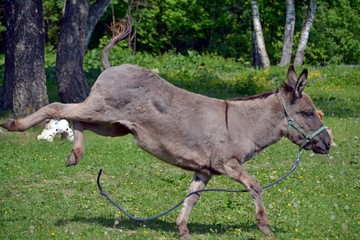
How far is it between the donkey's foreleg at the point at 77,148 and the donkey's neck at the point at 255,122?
5.71 ft

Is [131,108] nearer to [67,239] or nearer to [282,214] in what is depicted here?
[67,239]

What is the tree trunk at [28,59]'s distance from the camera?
1717 cm

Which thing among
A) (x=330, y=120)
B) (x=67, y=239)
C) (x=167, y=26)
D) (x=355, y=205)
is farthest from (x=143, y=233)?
(x=167, y=26)

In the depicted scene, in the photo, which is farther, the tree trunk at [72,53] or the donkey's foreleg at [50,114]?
the tree trunk at [72,53]

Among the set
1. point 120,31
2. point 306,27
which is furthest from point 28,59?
point 306,27

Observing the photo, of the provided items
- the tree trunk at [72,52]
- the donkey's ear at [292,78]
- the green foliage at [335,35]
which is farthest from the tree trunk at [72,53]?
the green foliage at [335,35]

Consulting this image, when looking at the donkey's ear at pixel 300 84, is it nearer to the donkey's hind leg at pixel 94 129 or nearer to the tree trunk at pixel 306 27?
the donkey's hind leg at pixel 94 129

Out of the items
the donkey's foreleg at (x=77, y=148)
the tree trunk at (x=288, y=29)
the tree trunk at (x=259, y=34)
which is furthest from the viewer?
the tree trunk at (x=259, y=34)

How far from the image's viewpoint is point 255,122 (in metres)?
9.45

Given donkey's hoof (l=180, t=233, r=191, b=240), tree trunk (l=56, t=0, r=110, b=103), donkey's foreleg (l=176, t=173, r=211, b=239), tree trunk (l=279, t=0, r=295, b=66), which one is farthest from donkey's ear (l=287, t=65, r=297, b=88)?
tree trunk (l=279, t=0, r=295, b=66)

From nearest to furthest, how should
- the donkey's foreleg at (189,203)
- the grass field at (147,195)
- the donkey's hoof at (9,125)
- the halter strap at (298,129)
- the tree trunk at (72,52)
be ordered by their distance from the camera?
the donkey's hoof at (9,125) < the donkey's foreleg at (189,203) < the grass field at (147,195) < the halter strap at (298,129) < the tree trunk at (72,52)

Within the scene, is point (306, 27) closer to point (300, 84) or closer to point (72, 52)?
point (72, 52)

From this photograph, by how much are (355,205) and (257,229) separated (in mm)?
2148

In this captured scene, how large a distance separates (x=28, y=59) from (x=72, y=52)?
169 cm
